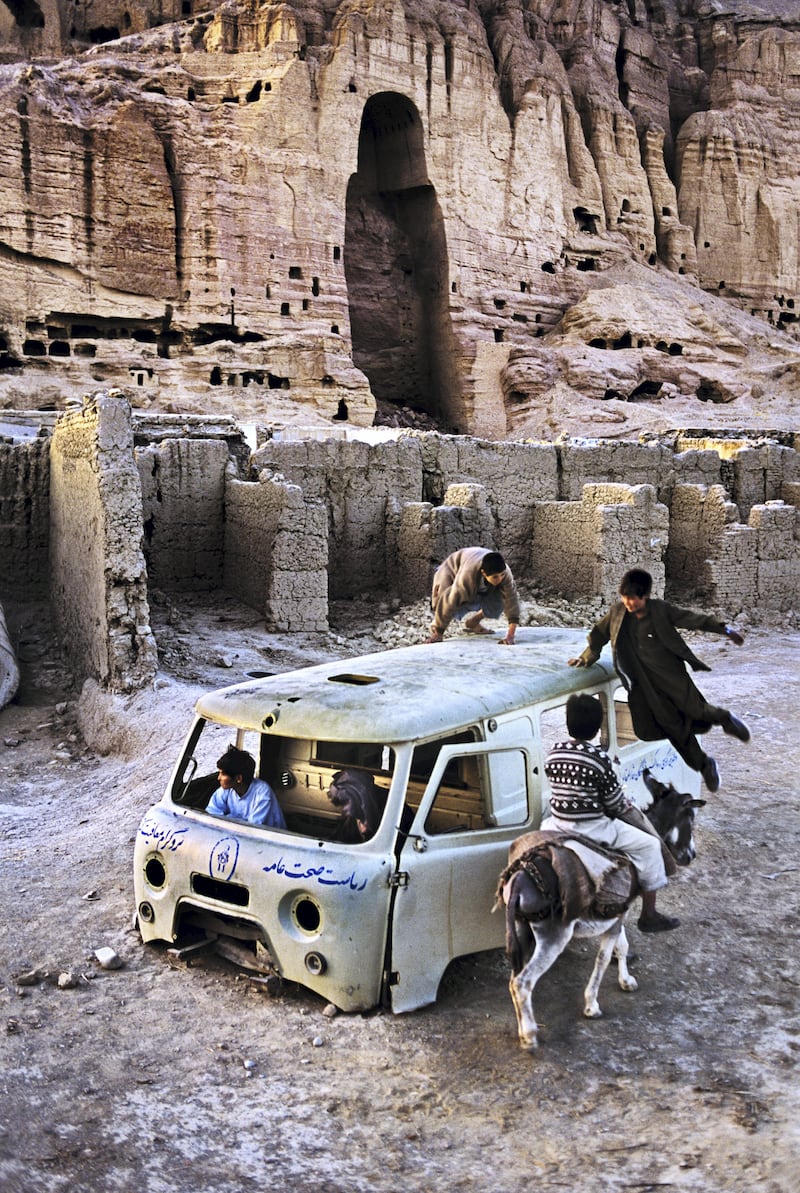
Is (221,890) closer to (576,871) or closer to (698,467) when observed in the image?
(576,871)

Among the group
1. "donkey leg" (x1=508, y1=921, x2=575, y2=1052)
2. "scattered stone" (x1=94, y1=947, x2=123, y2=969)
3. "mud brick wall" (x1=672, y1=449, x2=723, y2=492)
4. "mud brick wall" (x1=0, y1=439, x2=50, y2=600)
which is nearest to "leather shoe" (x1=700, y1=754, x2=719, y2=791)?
"donkey leg" (x1=508, y1=921, x2=575, y2=1052)

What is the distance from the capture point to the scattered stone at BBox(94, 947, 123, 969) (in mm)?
4762

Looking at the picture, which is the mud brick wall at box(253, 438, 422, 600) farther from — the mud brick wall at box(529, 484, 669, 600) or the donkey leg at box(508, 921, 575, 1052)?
the donkey leg at box(508, 921, 575, 1052)

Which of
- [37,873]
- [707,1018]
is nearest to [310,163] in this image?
[37,873]

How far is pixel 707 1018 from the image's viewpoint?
14.0ft

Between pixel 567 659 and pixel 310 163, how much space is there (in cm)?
2763

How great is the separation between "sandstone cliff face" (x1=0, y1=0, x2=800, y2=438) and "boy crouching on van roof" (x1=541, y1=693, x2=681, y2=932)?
22.7 metres

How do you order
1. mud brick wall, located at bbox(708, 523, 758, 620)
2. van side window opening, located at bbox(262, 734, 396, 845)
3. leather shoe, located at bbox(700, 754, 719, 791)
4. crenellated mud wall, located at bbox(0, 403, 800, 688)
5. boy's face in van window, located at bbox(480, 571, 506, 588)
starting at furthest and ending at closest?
mud brick wall, located at bbox(708, 523, 758, 620) < crenellated mud wall, located at bbox(0, 403, 800, 688) < boy's face in van window, located at bbox(480, 571, 506, 588) < leather shoe, located at bbox(700, 754, 719, 791) < van side window opening, located at bbox(262, 734, 396, 845)

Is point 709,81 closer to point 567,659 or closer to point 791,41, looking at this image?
point 791,41

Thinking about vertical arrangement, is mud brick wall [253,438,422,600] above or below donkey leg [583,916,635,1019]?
above

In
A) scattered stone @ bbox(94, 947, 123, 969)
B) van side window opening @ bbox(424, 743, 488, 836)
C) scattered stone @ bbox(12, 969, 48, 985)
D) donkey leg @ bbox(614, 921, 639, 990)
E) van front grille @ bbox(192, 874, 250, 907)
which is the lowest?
scattered stone @ bbox(12, 969, 48, 985)

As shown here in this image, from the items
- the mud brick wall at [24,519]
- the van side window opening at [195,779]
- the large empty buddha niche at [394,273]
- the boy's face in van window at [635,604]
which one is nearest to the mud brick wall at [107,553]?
the mud brick wall at [24,519]

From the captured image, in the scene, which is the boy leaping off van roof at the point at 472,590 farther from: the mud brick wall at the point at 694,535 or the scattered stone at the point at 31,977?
the mud brick wall at the point at 694,535

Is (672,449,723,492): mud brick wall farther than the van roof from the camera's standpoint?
Yes
